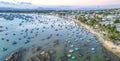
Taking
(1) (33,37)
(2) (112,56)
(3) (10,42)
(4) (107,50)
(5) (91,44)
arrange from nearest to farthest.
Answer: (2) (112,56), (4) (107,50), (5) (91,44), (3) (10,42), (1) (33,37)

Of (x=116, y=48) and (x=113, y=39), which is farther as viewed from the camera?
(x=113, y=39)

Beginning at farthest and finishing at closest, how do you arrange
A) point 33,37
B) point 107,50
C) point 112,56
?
point 33,37
point 107,50
point 112,56

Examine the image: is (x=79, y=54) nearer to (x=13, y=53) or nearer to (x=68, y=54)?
(x=68, y=54)

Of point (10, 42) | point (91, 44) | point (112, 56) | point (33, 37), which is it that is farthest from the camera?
point (33, 37)

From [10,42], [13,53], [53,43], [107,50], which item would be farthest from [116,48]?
[10,42]

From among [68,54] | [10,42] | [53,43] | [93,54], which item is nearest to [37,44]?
[53,43]

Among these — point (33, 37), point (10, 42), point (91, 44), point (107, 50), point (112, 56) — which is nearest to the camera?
point (112, 56)

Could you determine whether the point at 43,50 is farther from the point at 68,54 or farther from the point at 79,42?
the point at 79,42

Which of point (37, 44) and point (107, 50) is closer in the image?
point (107, 50)
